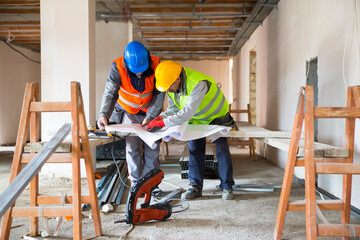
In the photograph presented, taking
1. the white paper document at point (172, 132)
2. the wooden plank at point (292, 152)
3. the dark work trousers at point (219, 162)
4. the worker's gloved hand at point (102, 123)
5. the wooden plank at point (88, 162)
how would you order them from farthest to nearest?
the dark work trousers at point (219, 162) < the worker's gloved hand at point (102, 123) < the white paper document at point (172, 132) < the wooden plank at point (88, 162) < the wooden plank at point (292, 152)

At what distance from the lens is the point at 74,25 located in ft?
13.1

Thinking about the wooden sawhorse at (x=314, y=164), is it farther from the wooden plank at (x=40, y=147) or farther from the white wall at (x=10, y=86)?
the white wall at (x=10, y=86)

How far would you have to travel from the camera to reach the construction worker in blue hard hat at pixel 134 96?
269 centimetres

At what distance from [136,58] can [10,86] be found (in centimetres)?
734

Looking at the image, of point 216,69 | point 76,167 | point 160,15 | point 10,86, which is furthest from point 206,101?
point 216,69

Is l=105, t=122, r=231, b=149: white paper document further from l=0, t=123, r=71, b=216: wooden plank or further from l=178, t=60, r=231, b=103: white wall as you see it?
l=178, t=60, r=231, b=103: white wall

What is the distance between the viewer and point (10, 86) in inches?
340

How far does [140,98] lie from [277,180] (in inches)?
81.9

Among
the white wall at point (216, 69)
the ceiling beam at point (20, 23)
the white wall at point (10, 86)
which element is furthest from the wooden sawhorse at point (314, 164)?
the white wall at point (216, 69)

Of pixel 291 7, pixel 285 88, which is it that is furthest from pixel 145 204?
pixel 291 7

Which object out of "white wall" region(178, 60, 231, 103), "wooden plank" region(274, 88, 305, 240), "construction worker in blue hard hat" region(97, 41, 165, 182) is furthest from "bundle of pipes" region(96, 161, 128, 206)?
"white wall" region(178, 60, 231, 103)

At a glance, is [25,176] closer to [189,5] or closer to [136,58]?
[136,58]

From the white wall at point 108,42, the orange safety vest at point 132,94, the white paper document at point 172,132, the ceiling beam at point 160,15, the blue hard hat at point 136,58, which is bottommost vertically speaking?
the white paper document at point 172,132

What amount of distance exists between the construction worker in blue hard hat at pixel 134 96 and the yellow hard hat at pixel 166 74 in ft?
0.69
